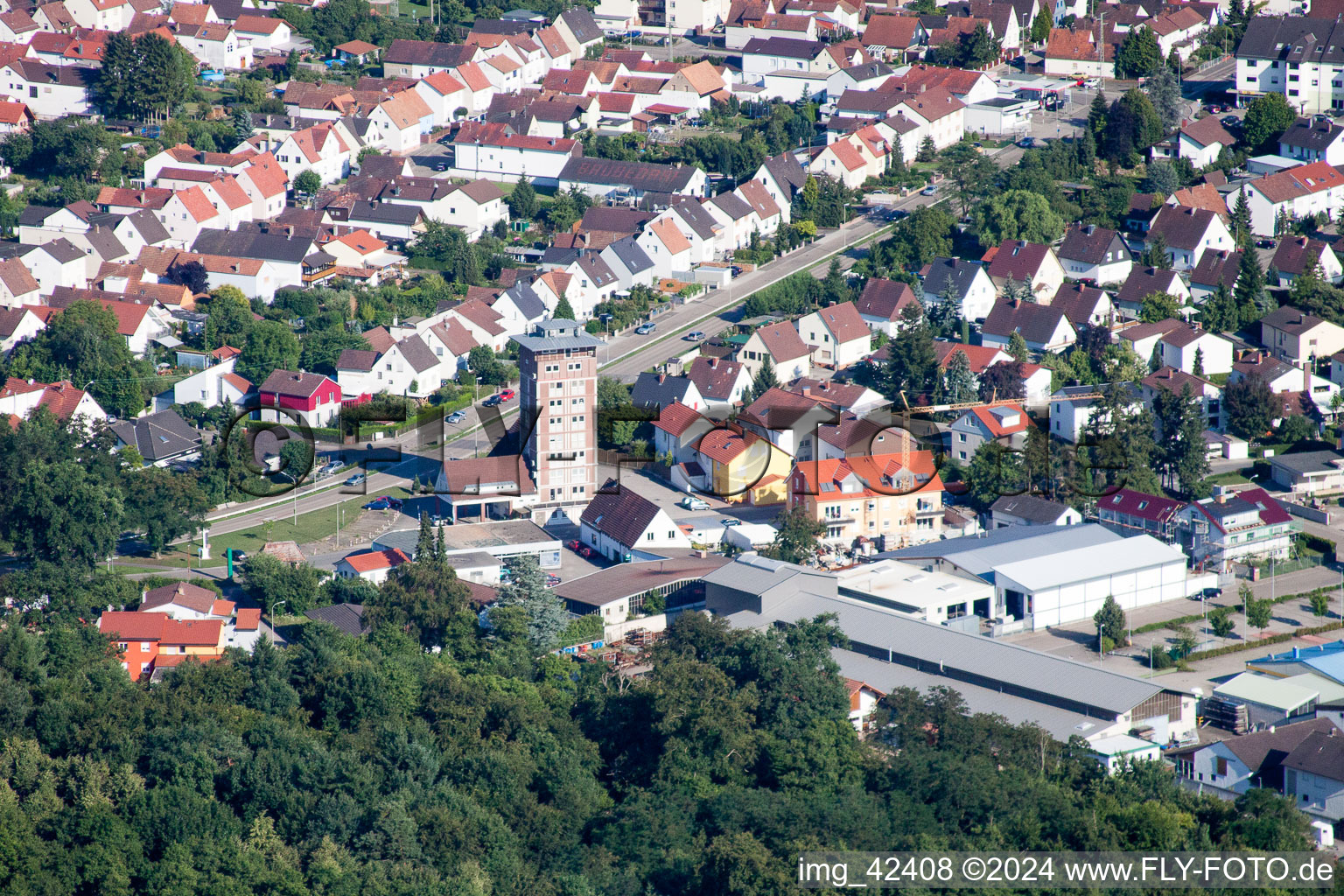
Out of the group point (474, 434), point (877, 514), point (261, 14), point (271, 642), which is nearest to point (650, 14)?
point (261, 14)

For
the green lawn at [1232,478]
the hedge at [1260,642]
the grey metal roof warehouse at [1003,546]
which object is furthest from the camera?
the green lawn at [1232,478]

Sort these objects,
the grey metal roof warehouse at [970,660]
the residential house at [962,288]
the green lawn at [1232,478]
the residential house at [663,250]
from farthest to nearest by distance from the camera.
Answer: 1. the residential house at [663,250]
2. the residential house at [962,288]
3. the green lawn at [1232,478]
4. the grey metal roof warehouse at [970,660]

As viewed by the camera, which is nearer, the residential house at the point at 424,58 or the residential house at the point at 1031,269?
the residential house at the point at 1031,269

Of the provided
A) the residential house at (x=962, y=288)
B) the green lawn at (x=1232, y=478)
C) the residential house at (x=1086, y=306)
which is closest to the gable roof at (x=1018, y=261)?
the residential house at (x=962, y=288)

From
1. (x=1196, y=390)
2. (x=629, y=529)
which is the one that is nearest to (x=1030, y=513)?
(x=1196, y=390)

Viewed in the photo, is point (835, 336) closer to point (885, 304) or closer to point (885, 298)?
point (885, 304)

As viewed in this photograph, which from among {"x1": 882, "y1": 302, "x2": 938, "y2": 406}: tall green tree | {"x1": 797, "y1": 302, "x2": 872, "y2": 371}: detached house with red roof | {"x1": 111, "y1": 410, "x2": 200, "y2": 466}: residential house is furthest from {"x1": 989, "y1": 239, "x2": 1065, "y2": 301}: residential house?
{"x1": 111, "y1": 410, "x2": 200, "y2": 466}: residential house

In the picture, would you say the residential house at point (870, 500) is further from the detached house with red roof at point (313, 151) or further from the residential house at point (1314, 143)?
the detached house with red roof at point (313, 151)
